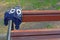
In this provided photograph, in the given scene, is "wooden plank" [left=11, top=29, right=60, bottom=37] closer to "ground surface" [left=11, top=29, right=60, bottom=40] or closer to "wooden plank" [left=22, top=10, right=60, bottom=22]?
"ground surface" [left=11, top=29, right=60, bottom=40]

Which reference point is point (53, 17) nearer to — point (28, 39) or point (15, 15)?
point (15, 15)

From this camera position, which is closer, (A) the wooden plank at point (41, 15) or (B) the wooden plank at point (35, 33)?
(B) the wooden plank at point (35, 33)

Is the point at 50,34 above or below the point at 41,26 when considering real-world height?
above

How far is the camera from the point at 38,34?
1.67m

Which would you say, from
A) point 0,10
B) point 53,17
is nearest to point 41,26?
point 0,10

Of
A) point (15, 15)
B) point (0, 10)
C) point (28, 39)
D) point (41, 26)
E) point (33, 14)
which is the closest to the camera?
point (28, 39)

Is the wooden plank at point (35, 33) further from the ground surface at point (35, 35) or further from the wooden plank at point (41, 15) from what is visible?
the wooden plank at point (41, 15)

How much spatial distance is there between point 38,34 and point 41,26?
79.5 inches

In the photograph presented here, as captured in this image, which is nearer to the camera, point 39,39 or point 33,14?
point 39,39

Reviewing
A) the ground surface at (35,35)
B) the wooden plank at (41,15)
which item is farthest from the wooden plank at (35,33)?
the wooden plank at (41,15)

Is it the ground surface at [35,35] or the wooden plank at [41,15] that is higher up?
the wooden plank at [41,15]

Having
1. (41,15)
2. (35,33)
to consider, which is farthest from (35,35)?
(41,15)

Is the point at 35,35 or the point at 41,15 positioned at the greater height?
the point at 41,15

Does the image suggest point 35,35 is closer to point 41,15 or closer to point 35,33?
point 35,33
